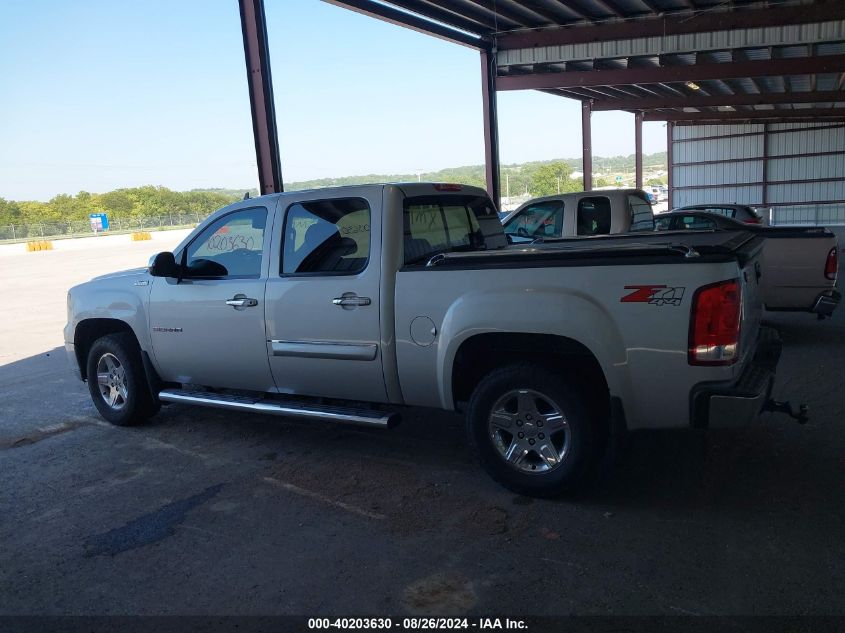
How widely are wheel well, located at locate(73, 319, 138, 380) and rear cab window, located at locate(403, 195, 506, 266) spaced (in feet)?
9.45

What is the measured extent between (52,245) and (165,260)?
45398 millimetres

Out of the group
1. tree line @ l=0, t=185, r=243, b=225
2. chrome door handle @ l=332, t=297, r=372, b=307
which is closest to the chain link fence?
tree line @ l=0, t=185, r=243, b=225

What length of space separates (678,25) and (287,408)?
1468 centimetres

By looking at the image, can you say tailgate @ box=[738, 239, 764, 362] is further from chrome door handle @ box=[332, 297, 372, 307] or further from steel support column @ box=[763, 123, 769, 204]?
steel support column @ box=[763, 123, 769, 204]

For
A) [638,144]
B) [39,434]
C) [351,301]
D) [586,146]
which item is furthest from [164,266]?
[638,144]

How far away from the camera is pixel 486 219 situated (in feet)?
18.5

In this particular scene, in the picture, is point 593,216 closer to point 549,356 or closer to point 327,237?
point 327,237

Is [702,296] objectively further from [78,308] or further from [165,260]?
[78,308]

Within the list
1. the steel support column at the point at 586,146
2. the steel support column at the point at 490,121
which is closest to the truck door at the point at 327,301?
the steel support column at the point at 490,121

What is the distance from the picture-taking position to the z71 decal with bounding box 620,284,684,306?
11.5ft

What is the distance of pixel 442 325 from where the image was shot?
4191 mm

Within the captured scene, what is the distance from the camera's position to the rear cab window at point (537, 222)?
32.5 ft

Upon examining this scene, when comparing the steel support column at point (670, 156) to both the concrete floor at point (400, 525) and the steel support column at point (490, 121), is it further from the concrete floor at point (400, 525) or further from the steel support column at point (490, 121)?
the concrete floor at point (400, 525)

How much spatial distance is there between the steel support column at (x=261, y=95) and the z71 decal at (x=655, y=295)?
323 inches
